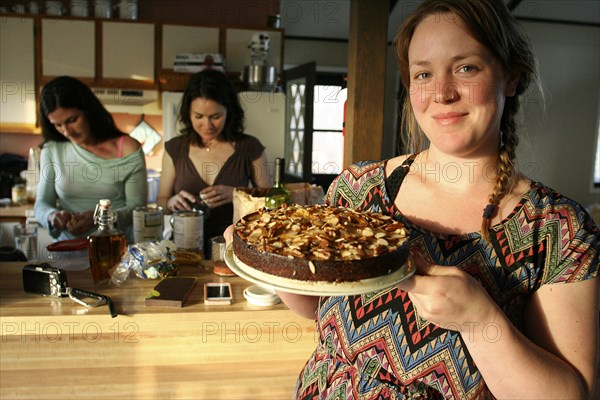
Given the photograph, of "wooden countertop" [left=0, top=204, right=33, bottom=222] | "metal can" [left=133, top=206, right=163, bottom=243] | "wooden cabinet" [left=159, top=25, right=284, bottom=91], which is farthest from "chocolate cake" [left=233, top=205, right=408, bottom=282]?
"wooden cabinet" [left=159, top=25, right=284, bottom=91]

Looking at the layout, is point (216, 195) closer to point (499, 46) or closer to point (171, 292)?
point (171, 292)

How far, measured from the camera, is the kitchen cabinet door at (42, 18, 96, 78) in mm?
4676

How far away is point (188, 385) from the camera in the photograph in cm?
166

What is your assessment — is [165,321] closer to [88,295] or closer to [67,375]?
[88,295]

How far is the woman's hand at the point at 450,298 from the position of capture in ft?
2.70

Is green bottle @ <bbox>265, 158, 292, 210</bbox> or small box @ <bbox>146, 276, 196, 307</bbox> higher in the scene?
green bottle @ <bbox>265, 158, 292, 210</bbox>

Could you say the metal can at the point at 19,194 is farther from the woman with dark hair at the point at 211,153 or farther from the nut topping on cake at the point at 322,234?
the nut topping on cake at the point at 322,234

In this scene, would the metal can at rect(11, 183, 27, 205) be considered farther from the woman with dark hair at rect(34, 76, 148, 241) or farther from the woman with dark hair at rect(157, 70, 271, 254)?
the woman with dark hair at rect(157, 70, 271, 254)

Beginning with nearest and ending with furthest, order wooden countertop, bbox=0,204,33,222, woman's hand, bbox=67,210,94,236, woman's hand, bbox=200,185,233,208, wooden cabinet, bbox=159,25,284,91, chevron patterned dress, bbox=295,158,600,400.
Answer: chevron patterned dress, bbox=295,158,600,400, woman's hand, bbox=67,210,94,236, woman's hand, bbox=200,185,233,208, wooden countertop, bbox=0,204,33,222, wooden cabinet, bbox=159,25,284,91

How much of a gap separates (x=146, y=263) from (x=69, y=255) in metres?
0.30

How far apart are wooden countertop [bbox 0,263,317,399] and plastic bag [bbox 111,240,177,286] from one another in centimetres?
3

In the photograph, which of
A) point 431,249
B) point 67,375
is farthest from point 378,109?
point 67,375

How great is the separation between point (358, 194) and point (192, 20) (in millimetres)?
4457

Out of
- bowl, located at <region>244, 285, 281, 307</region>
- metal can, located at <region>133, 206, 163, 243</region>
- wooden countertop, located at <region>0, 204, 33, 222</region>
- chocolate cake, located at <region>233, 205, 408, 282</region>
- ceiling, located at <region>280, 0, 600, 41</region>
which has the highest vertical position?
ceiling, located at <region>280, 0, 600, 41</region>
